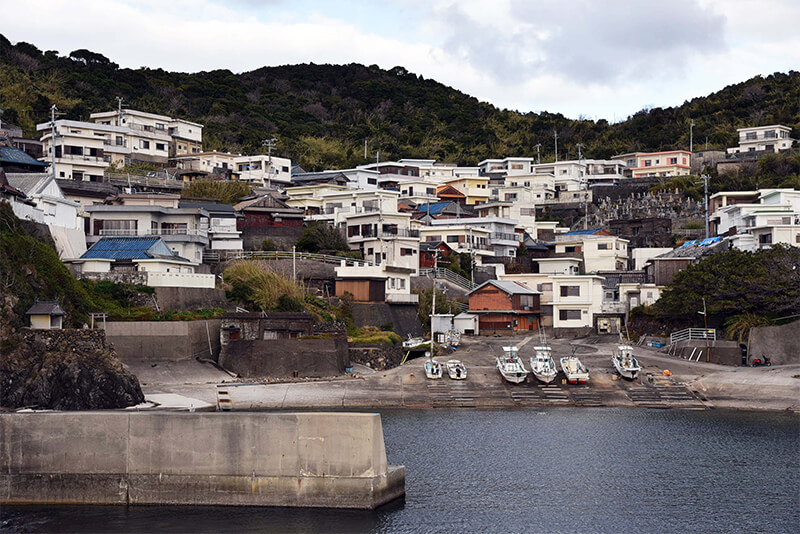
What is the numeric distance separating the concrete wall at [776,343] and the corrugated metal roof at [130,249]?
32346mm

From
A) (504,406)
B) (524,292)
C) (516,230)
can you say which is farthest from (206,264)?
(516,230)

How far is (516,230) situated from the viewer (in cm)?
8275

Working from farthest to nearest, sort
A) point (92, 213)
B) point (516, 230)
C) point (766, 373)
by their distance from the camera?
point (516, 230)
point (92, 213)
point (766, 373)

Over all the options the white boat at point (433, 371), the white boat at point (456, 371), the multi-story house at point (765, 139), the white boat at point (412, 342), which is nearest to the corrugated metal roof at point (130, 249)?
the white boat at point (412, 342)

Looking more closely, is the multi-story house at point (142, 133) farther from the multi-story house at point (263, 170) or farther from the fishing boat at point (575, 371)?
the fishing boat at point (575, 371)

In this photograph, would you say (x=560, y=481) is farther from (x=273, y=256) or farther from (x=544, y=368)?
(x=273, y=256)

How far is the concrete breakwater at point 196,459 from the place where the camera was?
24.6 metres

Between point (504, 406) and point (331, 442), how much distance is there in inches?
824

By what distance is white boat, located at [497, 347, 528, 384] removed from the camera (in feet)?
153

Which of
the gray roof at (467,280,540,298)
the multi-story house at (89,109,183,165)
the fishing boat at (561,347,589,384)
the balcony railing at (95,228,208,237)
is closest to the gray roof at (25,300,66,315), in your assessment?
the balcony railing at (95,228,208,237)

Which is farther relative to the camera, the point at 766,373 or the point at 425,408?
the point at 766,373

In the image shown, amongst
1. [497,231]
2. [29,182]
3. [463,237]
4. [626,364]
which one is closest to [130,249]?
[29,182]

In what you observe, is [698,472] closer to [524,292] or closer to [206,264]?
[524,292]

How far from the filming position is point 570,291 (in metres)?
64.4
